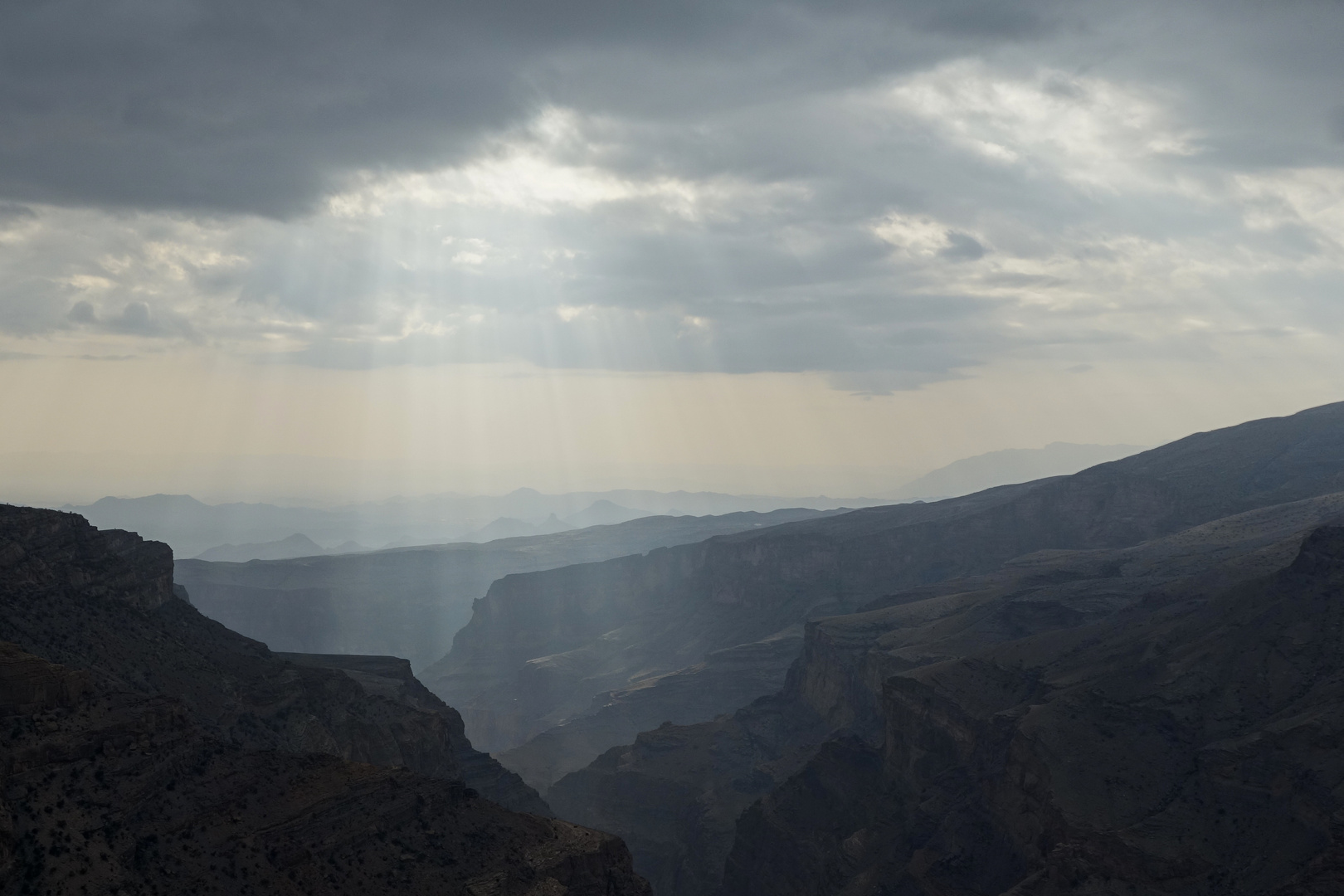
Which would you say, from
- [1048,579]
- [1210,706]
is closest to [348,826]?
[1210,706]

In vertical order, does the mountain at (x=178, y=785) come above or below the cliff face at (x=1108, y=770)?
above

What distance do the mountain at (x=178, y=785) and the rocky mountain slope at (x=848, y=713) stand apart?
42056 millimetres

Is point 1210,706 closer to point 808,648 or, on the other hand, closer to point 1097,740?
point 1097,740

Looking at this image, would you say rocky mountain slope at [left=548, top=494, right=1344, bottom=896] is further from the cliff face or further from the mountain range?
the cliff face

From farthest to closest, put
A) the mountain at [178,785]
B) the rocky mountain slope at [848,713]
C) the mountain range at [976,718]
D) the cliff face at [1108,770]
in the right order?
the rocky mountain slope at [848,713] → the mountain range at [976,718] → the cliff face at [1108,770] → the mountain at [178,785]

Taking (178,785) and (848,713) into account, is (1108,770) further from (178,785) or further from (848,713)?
(848,713)

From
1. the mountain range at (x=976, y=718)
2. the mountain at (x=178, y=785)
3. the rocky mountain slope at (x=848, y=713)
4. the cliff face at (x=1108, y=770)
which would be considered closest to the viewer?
the mountain at (x=178, y=785)

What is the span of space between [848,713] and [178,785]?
10256 cm

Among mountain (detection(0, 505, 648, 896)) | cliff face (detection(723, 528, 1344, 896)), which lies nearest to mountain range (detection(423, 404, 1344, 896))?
Answer: cliff face (detection(723, 528, 1344, 896))

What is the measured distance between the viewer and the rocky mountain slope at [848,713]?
101 metres

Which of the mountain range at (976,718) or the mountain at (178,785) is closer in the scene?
the mountain at (178,785)

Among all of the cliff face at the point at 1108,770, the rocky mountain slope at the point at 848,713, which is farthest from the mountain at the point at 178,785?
the rocky mountain slope at the point at 848,713

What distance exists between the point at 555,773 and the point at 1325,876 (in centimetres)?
11823

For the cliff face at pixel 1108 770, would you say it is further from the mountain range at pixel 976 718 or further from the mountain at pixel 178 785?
the mountain at pixel 178 785
